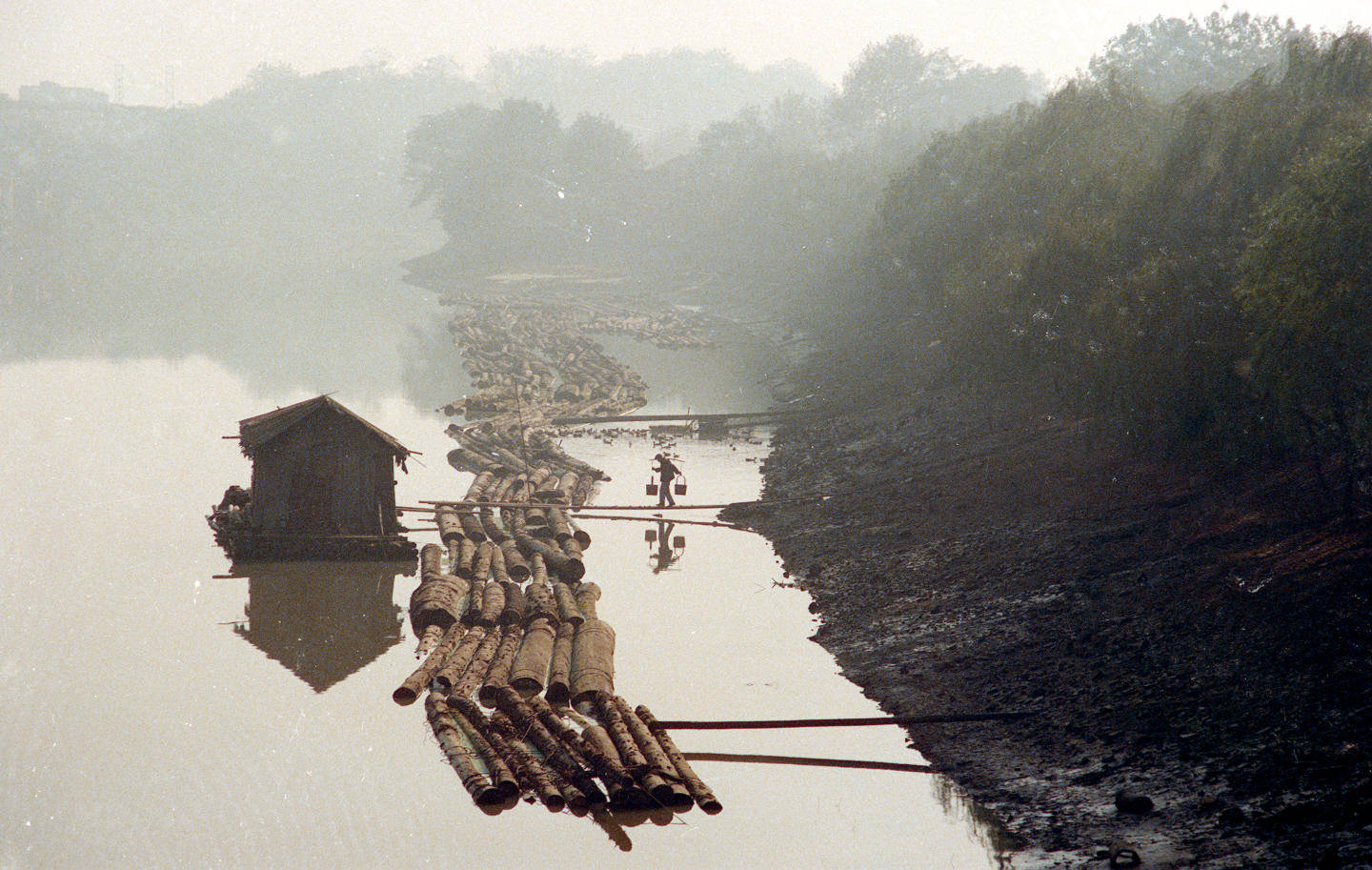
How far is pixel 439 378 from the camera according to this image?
55031 mm

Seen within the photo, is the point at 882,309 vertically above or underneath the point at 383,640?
above

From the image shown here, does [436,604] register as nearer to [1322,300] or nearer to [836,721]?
[836,721]

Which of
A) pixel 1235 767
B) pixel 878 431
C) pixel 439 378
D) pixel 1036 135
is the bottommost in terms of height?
pixel 1235 767

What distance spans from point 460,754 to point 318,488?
10.7 metres

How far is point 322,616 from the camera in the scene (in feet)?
72.9

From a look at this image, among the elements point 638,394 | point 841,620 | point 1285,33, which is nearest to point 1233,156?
point 841,620

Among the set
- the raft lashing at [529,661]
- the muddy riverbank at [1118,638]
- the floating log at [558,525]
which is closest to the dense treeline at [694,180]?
the raft lashing at [529,661]

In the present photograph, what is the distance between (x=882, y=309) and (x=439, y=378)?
20821 mm

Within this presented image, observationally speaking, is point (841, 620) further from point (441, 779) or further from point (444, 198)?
point (444, 198)

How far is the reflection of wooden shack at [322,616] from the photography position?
20.2 metres

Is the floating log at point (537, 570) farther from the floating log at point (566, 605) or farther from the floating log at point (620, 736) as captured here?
the floating log at point (620, 736)

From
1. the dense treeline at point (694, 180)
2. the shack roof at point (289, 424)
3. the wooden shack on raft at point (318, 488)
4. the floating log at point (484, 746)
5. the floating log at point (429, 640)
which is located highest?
the dense treeline at point (694, 180)

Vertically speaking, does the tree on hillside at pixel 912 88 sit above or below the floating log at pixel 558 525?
above

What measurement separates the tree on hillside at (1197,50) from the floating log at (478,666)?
206ft
